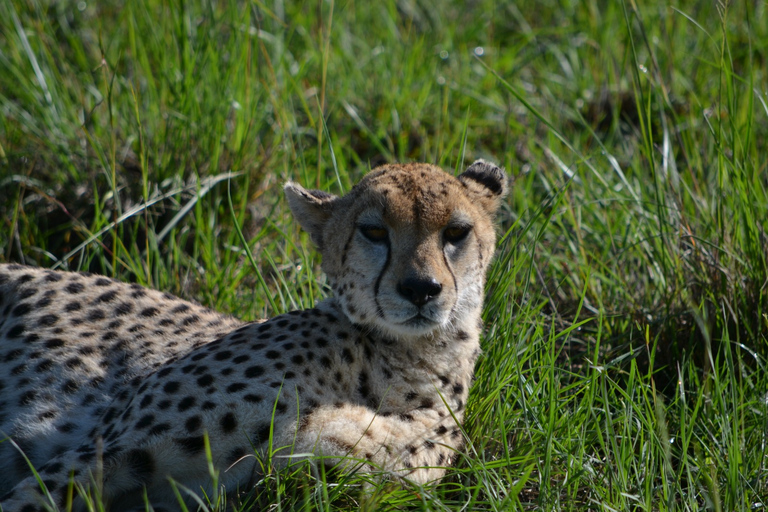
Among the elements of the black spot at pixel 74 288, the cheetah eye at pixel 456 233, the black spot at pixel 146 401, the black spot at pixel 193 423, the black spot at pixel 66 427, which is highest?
the cheetah eye at pixel 456 233

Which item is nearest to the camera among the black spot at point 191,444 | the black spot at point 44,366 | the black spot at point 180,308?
the black spot at point 191,444

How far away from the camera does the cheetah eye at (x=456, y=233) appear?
8.66ft

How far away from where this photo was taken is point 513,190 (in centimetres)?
399

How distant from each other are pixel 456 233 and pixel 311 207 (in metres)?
0.55

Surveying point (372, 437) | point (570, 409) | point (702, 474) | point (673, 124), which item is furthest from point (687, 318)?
point (673, 124)

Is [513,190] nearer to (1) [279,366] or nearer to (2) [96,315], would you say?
(1) [279,366]

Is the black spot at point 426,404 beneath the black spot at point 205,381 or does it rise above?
beneath

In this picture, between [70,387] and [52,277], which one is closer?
[70,387]

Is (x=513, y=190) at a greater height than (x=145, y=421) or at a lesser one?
lesser

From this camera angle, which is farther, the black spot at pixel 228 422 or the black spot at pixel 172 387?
the black spot at pixel 172 387

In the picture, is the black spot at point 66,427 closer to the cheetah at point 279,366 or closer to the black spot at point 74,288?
the cheetah at point 279,366

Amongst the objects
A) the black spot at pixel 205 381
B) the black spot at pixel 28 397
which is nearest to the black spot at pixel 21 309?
the black spot at pixel 28 397

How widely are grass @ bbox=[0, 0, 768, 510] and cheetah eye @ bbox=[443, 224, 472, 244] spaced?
1.08ft

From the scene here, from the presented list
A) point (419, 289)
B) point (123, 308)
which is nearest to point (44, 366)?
point (123, 308)
